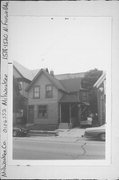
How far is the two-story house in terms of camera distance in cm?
363

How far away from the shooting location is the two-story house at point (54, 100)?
3.63 m

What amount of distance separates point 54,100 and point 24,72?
62 centimetres

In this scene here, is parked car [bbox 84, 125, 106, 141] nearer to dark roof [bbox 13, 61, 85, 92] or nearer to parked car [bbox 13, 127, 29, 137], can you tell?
dark roof [bbox 13, 61, 85, 92]

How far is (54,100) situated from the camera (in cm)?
368

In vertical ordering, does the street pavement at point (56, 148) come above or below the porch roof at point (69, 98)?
below

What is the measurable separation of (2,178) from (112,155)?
1611 millimetres

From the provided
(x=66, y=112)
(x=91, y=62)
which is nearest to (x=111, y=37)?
(x=91, y=62)

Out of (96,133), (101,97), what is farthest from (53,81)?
(96,133)

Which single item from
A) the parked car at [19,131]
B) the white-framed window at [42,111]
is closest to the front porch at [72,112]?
the white-framed window at [42,111]

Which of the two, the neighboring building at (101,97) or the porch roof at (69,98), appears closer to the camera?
the neighboring building at (101,97)

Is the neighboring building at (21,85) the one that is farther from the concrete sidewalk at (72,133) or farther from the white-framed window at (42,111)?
Result: the concrete sidewalk at (72,133)

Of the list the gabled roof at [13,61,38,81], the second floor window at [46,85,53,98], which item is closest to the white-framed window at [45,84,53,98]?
the second floor window at [46,85,53,98]

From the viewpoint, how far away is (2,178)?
135 inches

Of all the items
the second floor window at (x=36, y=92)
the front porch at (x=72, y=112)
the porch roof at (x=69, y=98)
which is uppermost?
the second floor window at (x=36, y=92)
